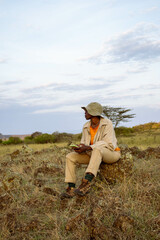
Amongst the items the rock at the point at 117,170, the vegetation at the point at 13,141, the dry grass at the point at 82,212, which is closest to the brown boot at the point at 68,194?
the dry grass at the point at 82,212

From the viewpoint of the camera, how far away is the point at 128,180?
5.22 metres

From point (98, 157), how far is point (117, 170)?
3.00ft

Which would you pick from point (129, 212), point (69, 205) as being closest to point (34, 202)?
point (69, 205)

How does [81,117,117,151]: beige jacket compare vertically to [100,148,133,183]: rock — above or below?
above

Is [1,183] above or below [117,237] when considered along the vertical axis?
above

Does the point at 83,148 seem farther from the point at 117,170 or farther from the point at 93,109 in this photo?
the point at 117,170

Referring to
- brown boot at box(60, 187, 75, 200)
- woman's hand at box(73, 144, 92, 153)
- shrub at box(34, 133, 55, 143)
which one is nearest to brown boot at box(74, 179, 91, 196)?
brown boot at box(60, 187, 75, 200)

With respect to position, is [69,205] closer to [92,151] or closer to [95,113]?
[92,151]

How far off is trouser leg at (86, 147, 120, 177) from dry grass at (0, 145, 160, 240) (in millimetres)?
412

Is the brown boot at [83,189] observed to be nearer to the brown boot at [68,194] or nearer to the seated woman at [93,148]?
the seated woman at [93,148]

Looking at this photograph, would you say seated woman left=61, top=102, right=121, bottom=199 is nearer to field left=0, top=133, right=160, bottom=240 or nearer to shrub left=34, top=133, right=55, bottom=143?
field left=0, top=133, right=160, bottom=240

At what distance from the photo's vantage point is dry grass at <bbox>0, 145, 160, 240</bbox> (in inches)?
132

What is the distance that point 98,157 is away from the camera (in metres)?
4.54

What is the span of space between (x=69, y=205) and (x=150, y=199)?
120 centimetres
